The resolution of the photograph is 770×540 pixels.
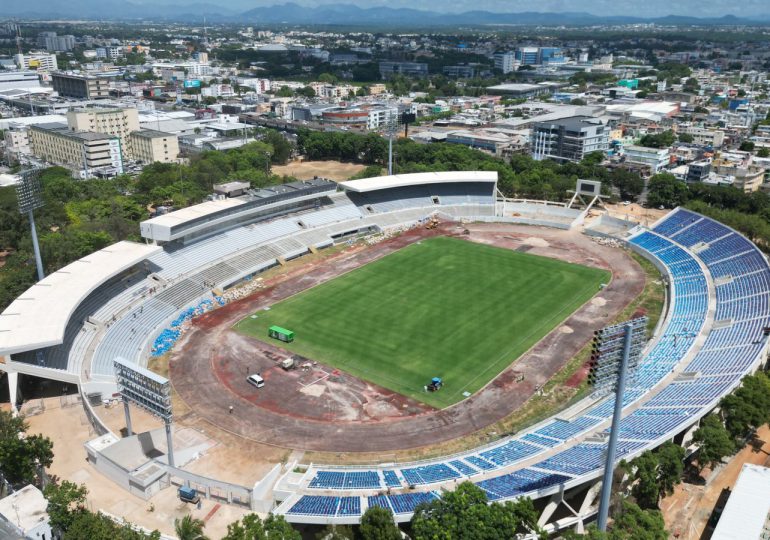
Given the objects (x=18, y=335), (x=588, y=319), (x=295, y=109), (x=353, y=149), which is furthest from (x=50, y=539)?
(x=295, y=109)

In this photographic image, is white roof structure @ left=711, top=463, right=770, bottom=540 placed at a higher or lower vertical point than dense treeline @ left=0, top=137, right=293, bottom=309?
lower

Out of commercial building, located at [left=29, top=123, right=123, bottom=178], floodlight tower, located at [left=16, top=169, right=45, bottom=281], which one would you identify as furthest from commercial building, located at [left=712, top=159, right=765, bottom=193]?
commercial building, located at [left=29, top=123, right=123, bottom=178]

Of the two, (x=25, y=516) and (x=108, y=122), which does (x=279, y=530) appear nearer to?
(x=25, y=516)

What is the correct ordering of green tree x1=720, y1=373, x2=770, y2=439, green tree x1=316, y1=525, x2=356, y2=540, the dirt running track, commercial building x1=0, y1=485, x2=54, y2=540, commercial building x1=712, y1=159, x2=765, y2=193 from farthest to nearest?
commercial building x1=712, y1=159, x2=765, y2=193, the dirt running track, green tree x1=720, y1=373, x2=770, y2=439, commercial building x1=0, y1=485, x2=54, y2=540, green tree x1=316, y1=525, x2=356, y2=540

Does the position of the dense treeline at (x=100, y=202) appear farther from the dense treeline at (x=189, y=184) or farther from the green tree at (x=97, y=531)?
the green tree at (x=97, y=531)

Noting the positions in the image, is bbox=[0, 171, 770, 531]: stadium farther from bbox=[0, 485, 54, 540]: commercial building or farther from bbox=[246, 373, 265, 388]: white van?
bbox=[0, 485, 54, 540]: commercial building

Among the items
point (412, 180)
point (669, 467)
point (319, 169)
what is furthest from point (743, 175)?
point (669, 467)
